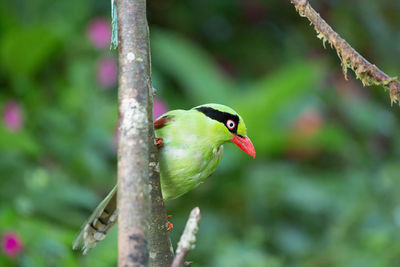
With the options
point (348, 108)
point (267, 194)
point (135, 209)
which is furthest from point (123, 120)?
point (348, 108)

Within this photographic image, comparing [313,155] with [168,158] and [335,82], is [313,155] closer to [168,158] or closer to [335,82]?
[335,82]

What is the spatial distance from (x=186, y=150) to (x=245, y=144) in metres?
0.20

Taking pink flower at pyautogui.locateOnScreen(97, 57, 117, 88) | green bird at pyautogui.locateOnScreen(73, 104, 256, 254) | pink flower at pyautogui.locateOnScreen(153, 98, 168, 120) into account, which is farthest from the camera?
pink flower at pyautogui.locateOnScreen(97, 57, 117, 88)

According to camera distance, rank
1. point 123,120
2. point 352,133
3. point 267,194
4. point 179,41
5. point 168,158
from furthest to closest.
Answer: point 352,133 → point 179,41 → point 267,194 → point 168,158 → point 123,120

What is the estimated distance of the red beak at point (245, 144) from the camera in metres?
2.13

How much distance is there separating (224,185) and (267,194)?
0.31 metres

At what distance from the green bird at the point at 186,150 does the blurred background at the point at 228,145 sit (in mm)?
738

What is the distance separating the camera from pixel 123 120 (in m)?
1.42

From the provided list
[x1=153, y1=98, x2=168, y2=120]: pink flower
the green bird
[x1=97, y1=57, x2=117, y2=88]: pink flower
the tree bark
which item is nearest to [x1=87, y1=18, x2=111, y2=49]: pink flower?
[x1=97, y1=57, x2=117, y2=88]: pink flower

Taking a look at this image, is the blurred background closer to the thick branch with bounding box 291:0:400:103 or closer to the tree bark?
the tree bark

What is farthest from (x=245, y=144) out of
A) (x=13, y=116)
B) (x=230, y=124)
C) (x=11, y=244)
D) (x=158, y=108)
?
(x=13, y=116)

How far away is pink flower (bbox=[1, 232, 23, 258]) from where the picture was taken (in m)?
2.79

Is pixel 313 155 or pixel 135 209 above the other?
pixel 135 209

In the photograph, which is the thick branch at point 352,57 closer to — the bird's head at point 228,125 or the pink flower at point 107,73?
the bird's head at point 228,125
